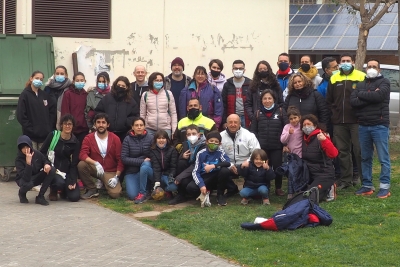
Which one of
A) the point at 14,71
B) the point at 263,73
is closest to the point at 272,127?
the point at 263,73

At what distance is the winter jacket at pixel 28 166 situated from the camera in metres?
10.6

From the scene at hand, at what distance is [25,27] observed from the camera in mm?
14539

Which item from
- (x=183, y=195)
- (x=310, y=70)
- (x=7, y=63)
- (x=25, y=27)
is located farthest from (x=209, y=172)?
(x=25, y=27)

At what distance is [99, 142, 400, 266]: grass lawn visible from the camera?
301 inches

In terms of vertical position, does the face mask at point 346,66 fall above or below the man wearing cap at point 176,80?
above

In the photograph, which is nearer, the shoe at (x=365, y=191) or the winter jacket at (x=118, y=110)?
the shoe at (x=365, y=191)

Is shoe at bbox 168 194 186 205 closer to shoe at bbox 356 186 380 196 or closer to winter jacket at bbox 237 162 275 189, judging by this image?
winter jacket at bbox 237 162 275 189

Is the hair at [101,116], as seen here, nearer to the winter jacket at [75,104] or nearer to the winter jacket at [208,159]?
the winter jacket at [75,104]

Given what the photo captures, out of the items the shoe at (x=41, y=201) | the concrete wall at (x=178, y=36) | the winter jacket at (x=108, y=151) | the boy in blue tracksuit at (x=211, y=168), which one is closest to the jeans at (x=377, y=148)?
the boy in blue tracksuit at (x=211, y=168)

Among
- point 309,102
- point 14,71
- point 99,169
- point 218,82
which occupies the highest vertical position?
point 14,71

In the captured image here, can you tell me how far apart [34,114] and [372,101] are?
16.5 ft

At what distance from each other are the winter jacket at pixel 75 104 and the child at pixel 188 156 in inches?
73.7

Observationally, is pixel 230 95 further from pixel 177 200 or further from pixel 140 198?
pixel 140 198

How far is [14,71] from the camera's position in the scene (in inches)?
533
